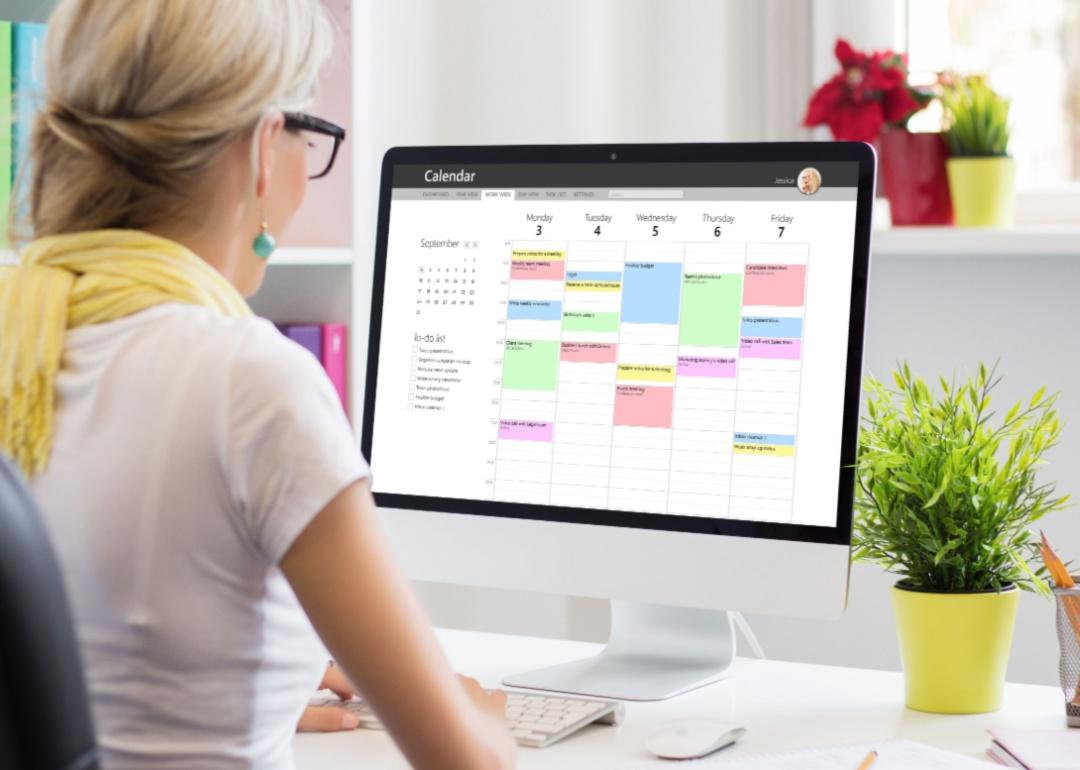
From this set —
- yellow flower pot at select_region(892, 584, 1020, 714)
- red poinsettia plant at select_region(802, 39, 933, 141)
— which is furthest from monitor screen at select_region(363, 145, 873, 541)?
red poinsettia plant at select_region(802, 39, 933, 141)

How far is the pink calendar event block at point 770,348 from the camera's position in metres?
1.17

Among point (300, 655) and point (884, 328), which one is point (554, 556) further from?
point (884, 328)

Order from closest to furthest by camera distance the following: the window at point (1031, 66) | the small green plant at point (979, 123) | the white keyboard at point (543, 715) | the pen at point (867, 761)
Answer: the pen at point (867, 761), the white keyboard at point (543, 715), the small green plant at point (979, 123), the window at point (1031, 66)

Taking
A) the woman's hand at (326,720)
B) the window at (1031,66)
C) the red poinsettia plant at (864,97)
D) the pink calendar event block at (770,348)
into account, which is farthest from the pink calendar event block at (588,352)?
the window at (1031,66)

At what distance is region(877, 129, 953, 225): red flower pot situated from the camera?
188cm

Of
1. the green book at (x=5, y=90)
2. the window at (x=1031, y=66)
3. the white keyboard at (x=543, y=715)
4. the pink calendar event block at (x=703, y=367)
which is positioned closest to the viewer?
the white keyboard at (x=543, y=715)

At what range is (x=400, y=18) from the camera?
2.09 meters

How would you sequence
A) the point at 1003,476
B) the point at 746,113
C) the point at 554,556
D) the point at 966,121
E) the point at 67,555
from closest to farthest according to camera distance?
1. the point at 67,555
2. the point at 1003,476
3. the point at 554,556
4. the point at 966,121
5. the point at 746,113

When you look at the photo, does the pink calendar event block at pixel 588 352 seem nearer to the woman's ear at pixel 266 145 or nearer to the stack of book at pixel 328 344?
the woman's ear at pixel 266 145

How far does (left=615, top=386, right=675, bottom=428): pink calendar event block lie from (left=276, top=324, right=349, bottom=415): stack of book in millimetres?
713

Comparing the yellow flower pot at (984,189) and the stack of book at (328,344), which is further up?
the yellow flower pot at (984,189)

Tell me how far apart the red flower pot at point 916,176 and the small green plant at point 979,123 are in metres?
0.03

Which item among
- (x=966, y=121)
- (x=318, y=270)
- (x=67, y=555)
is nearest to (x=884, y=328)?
(x=966, y=121)

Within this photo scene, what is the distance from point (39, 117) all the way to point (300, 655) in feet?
1.22
